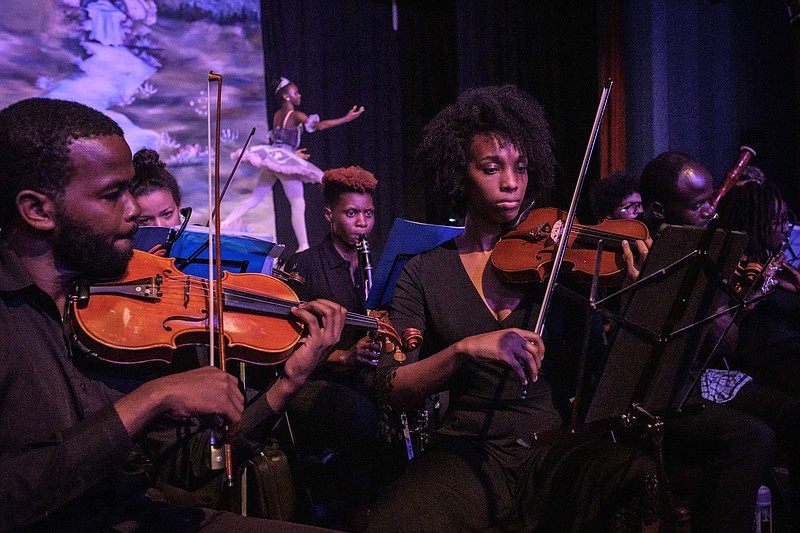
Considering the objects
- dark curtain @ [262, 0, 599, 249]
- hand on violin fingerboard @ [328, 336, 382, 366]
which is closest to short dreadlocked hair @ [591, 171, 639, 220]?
dark curtain @ [262, 0, 599, 249]

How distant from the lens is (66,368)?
5.19ft

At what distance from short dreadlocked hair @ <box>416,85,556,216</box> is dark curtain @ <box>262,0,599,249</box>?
4378 mm

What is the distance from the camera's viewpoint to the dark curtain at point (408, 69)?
6934 millimetres

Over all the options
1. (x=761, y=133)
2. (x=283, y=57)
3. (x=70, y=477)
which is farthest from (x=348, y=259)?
(x=761, y=133)

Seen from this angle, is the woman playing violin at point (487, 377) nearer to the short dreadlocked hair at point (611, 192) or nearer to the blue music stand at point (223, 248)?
the blue music stand at point (223, 248)

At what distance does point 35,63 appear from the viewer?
225 inches

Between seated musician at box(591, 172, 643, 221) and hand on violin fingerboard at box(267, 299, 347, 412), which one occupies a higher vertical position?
seated musician at box(591, 172, 643, 221)

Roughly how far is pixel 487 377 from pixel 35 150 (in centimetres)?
139

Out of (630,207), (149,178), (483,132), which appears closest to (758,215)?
(630,207)

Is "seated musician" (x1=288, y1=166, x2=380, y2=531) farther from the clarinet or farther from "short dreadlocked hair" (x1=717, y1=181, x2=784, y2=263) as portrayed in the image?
"short dreadlocked hair" (x1=717, y1=181, x2=784, y2=263)

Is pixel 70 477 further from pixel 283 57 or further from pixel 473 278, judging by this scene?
pixel 283 57

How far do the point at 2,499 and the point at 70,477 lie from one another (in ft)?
0.38

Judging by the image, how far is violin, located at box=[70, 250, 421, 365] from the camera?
1746mm

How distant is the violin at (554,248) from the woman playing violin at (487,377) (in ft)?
0.24
